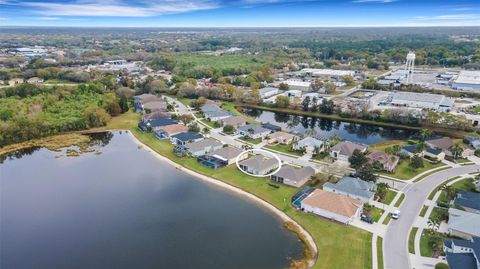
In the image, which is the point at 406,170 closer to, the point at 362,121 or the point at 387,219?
the point at 387,219

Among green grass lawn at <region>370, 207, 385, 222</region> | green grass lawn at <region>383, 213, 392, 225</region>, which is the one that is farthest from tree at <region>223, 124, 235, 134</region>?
green grass lawn at <region>383, 213, 392, 225</region>

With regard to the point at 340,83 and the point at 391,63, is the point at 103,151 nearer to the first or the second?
the point at 340,83

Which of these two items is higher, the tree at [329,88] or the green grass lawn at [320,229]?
the tree at [329,88]

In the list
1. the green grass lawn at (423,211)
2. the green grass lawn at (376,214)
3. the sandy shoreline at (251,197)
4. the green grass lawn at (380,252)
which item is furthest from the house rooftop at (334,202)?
the green grass lawn at (423,211)

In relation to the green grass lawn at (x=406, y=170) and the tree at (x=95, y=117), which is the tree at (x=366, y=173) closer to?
the green grass lawn at (x=406, y=170)

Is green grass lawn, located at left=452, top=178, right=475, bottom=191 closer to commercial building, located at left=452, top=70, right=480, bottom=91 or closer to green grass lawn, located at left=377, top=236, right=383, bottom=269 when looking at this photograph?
green grass lawn, located at left=377, top=236, right=383, bottom=269

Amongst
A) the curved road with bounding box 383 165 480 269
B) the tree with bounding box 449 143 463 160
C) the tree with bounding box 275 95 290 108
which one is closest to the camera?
the curved road with bounding box 383 165 480 269
